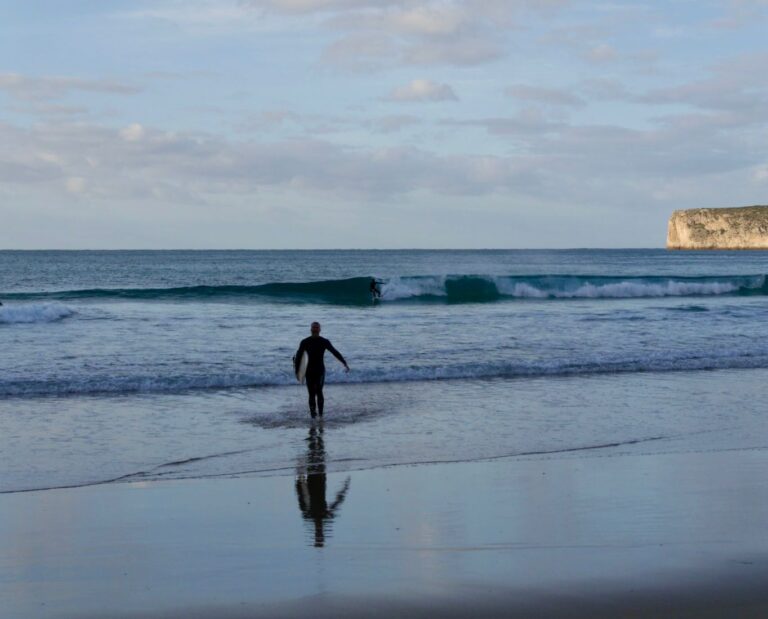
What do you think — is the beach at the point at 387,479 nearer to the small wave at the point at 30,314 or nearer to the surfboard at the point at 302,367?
the surfboard at the point at 302,367

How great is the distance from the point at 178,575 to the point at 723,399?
10.8 meters

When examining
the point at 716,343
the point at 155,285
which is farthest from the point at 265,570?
the point at 155,285

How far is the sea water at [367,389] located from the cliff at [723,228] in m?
151

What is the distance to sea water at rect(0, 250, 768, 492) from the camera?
10680 millimetres

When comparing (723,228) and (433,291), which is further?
(723,228)

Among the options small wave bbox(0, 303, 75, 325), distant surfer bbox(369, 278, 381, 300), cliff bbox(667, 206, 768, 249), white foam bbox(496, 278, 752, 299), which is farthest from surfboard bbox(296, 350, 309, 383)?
cliff bbox(667, 206, 768, 249)

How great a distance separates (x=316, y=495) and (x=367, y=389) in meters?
8.03

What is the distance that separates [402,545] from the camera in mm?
6676

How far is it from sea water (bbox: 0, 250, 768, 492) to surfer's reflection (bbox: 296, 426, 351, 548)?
17 cm

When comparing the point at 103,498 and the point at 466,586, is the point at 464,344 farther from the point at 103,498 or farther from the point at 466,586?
the point at 466,586

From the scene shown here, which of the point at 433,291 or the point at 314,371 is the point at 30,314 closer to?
the point at 314,371

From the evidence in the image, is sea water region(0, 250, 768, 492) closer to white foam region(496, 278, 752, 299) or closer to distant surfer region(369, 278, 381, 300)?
distant surfer region(369, 278, 381, 300)

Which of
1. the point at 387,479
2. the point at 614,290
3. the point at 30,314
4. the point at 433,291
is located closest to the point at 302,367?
the point at 387,479

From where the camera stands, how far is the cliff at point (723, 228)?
174 m
